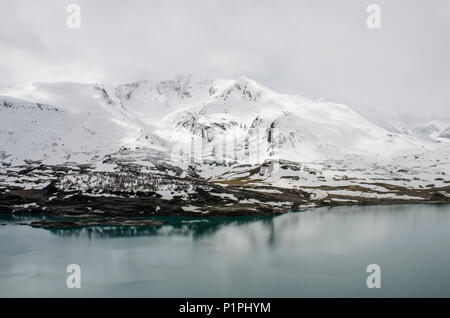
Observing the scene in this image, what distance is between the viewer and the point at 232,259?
6775cm

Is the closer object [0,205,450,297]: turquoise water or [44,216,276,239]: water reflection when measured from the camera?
[0,205,450,297]: turquoise water

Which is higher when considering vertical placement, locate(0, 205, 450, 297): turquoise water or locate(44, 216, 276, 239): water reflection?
locate(44, 216, 276, 239): water reflection

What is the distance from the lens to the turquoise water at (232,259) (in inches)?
1989

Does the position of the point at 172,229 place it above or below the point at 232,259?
above

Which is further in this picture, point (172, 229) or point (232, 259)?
point (172, 229)

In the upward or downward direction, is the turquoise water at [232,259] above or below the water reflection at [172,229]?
below

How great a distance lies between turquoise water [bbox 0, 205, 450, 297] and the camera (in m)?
50.5

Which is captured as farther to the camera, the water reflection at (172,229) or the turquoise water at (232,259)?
the water reflection at (172,229)

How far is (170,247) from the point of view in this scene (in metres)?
79.0
